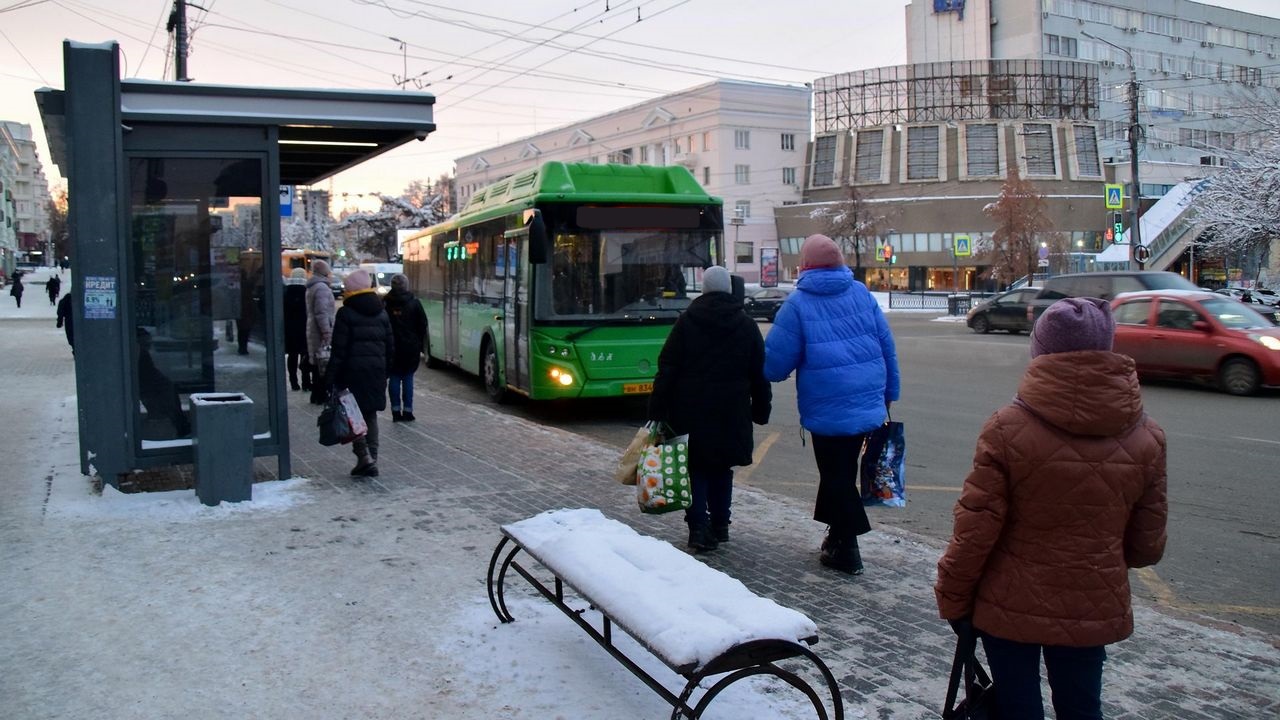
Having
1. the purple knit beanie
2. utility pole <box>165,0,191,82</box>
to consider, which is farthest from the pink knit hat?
utility pole <box>165,0,191,82</box>

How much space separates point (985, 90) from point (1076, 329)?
91.7 m

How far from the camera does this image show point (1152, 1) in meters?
98.9

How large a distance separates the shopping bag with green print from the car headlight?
528 inches

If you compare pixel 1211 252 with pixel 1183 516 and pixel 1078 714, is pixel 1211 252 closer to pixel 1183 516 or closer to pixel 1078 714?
pixel 1183 516

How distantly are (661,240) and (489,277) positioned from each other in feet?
11.2

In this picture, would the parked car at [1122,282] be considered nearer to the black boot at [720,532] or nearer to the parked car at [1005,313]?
the parked car at [1005,313]

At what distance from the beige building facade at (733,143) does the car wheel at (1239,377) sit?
215ft

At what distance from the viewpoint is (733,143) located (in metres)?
82.9

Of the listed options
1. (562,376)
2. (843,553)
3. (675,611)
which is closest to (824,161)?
(562,376)

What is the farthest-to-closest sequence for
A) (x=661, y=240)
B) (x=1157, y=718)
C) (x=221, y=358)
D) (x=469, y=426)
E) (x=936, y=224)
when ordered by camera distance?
(x=936, y=224), (x=661, y=240), (x=469, y=426), (x=221, y=358), (x=1157, y=718)

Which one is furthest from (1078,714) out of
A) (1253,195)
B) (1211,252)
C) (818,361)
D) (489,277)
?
(1211,252)

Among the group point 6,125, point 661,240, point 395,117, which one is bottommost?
point 661,240

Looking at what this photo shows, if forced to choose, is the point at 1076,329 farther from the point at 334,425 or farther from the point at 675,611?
the point at 334,425

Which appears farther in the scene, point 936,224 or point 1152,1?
point 1152,1
